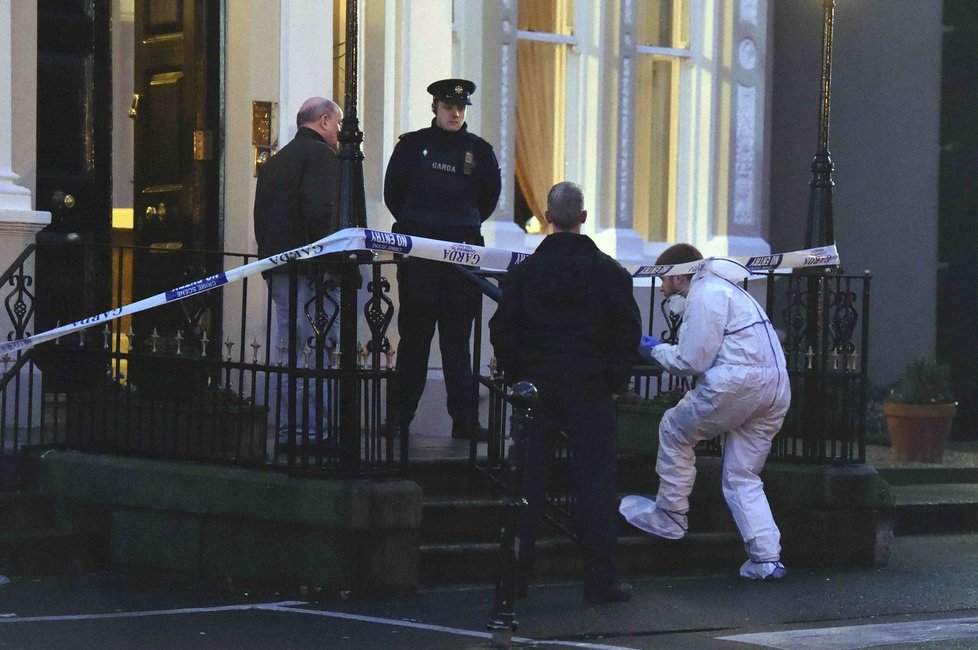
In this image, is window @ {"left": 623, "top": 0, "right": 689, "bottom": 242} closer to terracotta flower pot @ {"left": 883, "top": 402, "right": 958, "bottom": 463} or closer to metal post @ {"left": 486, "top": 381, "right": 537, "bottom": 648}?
terracotta flower pot @ {"left": 883, "top": 402, "right": 958, "bottom": 463}

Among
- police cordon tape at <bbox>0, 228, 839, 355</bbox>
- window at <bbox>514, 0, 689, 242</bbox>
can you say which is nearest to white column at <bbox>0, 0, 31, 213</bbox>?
police cordon tape at <bbox>0, 228, 839, 355</bbox>

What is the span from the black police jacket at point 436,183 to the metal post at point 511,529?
274cm

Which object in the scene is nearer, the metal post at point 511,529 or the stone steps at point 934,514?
the metal post at point 511,529

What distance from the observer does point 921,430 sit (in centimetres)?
1365

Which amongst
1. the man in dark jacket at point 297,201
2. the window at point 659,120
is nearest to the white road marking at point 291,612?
the man in dark jacket at point 297,201

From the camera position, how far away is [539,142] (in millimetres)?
13289

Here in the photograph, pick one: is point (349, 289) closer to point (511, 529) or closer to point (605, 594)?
point (511, 529)

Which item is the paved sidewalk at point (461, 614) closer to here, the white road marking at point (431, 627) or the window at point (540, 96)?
the white road marking at point (431, 627)

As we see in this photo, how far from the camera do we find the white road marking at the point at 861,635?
297 inches

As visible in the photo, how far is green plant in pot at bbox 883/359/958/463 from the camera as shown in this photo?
1362 centimetres

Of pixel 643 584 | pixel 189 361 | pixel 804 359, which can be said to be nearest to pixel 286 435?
pixel 189 361

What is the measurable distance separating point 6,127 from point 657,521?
403cm

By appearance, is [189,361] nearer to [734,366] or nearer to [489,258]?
[489,258]

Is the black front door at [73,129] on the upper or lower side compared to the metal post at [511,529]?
upper
